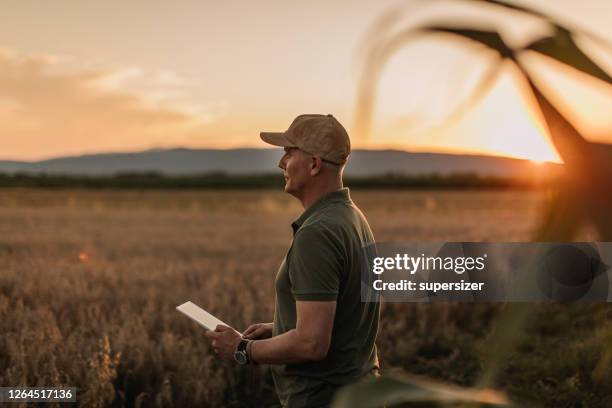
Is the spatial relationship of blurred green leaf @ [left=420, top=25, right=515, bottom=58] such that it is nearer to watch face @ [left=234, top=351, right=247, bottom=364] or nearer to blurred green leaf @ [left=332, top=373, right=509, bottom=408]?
blurred green leaf @ [left=332, top=373, right=509, bottom=408]

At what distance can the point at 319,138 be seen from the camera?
2473 mm

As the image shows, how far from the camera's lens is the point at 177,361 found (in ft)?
17.8

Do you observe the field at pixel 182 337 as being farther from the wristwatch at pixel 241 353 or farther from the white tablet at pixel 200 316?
the white tablet at pixel 200 316

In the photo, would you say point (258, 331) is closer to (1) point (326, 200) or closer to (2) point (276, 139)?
(1) point (326, 200)

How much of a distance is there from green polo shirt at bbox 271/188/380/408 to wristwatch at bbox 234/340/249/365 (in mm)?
135

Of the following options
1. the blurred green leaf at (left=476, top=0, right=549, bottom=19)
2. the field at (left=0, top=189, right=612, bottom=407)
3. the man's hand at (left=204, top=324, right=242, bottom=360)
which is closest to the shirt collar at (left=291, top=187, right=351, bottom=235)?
the man's hand at (left=204, top=324, right=242, bottom=360)

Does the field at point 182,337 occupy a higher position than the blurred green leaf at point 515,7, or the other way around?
the blurred green leaf at point 515,7

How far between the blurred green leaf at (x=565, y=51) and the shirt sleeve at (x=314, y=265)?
1.91m

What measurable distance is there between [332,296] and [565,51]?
1.96 metres

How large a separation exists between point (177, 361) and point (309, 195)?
3255mm

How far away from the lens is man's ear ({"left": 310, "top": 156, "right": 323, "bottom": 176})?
2.50m

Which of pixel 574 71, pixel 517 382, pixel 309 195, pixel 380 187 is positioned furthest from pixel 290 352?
pixel 380 187

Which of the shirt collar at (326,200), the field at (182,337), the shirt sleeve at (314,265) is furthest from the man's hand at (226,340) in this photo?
the field at (182,337)

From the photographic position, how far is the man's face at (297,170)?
2504 mm
